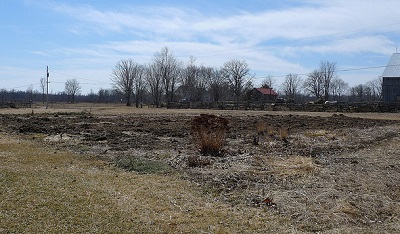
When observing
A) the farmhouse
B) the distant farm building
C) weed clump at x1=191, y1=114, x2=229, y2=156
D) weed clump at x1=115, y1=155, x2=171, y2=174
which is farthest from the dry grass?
the distant farm building

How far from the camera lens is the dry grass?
5.37m

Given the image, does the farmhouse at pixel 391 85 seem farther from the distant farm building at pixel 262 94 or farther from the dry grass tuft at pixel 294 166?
the dry grass tuft at pixel 294 166

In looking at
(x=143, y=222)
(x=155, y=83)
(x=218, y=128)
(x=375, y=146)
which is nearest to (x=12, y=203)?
(x=143, y=222)

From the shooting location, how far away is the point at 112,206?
A: 6297 mm

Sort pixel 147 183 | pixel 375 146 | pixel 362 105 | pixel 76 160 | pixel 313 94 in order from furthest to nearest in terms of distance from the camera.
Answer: pixel 313 94
pixel 362 105
pixel 375 146
pixel 76 160
pixel 147 183

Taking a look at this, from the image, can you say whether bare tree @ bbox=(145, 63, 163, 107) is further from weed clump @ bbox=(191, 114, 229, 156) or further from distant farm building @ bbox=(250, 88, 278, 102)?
weed clump @ bbox=(191, 114, 229, 156)

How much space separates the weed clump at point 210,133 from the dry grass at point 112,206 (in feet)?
11.8

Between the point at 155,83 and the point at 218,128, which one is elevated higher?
the point at 155,83

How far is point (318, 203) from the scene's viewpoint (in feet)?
21.4

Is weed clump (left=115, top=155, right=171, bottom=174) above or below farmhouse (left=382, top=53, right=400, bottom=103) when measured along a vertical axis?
below

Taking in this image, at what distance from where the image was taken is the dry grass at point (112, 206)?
5371 mm

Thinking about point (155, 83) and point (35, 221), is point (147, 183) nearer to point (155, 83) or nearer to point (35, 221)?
point (35, 221)

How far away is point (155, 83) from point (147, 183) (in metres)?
96.1

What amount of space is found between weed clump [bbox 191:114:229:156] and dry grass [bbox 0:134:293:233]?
3599 millimetres
